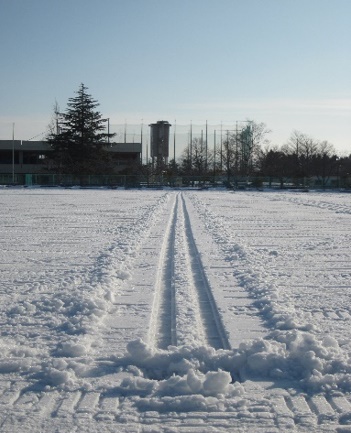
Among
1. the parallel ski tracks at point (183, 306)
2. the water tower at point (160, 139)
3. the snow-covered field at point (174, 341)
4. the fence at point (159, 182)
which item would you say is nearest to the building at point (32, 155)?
the water tower at point (160, 139)

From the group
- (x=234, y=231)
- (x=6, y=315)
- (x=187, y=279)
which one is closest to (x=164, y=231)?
(x=234, y=231)

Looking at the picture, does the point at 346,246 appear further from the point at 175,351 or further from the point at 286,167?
the point at 286,167

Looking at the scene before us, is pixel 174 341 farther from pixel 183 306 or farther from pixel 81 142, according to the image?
pixel 81 142

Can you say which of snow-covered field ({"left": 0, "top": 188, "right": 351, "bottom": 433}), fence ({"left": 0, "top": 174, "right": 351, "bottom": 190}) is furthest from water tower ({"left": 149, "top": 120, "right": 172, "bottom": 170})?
snow-covered field ({"left": 0, "top": 188, "right": 351, "bottom": 433})

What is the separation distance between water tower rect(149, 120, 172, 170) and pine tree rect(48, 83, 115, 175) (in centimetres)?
1752

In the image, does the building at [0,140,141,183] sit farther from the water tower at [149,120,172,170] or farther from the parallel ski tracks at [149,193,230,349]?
the parallel ski tracks at [149,193,230,349]

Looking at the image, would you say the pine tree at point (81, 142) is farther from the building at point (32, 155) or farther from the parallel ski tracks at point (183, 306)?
the parallel ski tracks at point (183, 306)

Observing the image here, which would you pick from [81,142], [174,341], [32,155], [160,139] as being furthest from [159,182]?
[174,341]

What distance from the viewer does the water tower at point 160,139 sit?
294 ft

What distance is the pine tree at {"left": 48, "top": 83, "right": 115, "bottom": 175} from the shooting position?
69500mm

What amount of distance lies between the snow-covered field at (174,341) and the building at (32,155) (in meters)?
70.4

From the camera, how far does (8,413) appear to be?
3.79 meters

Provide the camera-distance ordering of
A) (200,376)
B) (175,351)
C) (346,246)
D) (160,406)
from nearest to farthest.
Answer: (160,406) → (200,376) → (175,351) → (346,246)

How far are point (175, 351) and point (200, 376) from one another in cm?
54
